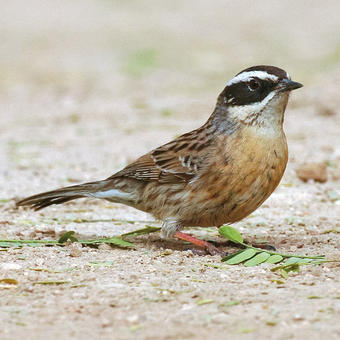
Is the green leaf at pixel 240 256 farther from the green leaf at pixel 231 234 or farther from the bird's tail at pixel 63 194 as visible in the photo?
the bird's tail at pixel 63 194

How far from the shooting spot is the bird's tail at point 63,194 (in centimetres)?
772

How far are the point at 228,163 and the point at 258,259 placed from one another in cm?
87

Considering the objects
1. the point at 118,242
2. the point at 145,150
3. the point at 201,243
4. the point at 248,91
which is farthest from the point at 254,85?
the point at 145,150

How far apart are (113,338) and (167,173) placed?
114 inches

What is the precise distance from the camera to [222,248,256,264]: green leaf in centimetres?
646

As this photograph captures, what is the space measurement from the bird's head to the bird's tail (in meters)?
1.50

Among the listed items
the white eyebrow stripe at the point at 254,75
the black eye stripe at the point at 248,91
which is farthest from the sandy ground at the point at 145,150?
the white eyebrow stripe at the point at 254,75

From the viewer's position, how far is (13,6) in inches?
1032

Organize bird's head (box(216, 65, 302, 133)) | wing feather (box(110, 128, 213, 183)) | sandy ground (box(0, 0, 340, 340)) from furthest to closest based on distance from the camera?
wing feather (box(110, 128, 213, 183)) < bird's head (box(216, 65, 302, 133)) < sandy ground (box(0, 0, 340, 340))

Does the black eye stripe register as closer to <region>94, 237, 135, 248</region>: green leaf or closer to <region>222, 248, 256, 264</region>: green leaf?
<region>222, 248, 256, 264</region>: green leaf

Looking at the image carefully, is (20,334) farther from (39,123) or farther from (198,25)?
(198,25)

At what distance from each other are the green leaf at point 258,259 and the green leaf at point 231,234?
430 mm

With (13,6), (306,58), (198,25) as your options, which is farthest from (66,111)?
(13,6)

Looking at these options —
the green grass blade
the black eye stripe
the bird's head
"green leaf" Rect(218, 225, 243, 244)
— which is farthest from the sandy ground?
the black eye stripe
